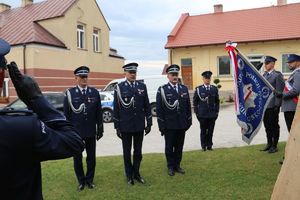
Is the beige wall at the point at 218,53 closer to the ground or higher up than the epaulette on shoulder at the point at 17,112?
higher up

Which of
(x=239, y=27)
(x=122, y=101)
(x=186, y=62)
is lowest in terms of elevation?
(x=122, y=101)

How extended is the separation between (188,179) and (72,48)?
20.7m

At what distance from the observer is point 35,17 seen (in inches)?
1021

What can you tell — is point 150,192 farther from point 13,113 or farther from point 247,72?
point 13,113

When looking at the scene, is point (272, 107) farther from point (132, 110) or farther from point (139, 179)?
point (139, 179)

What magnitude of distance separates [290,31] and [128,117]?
23.8 metres

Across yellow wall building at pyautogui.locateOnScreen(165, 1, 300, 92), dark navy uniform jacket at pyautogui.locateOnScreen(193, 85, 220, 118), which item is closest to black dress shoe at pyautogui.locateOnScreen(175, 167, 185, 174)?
dark navy uniform jacket at pyautogui.locateOnScreen(193, 85, 220, 118)

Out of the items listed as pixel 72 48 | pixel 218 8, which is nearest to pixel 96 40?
pixel 72 48

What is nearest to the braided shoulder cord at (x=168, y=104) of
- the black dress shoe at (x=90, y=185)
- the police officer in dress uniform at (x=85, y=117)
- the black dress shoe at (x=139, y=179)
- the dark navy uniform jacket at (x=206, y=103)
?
the police officer in dress uniform at (x=85, y=117)

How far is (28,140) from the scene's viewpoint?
1756mm

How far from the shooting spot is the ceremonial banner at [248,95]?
591 centimetres

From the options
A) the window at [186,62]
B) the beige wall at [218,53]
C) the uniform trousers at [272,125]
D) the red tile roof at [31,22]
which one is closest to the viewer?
the uniform trousers at [272,125]

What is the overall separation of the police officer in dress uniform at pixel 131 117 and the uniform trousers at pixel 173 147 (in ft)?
1.58

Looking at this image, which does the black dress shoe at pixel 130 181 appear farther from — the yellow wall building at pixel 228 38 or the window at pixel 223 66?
the window at pixel 223 66
